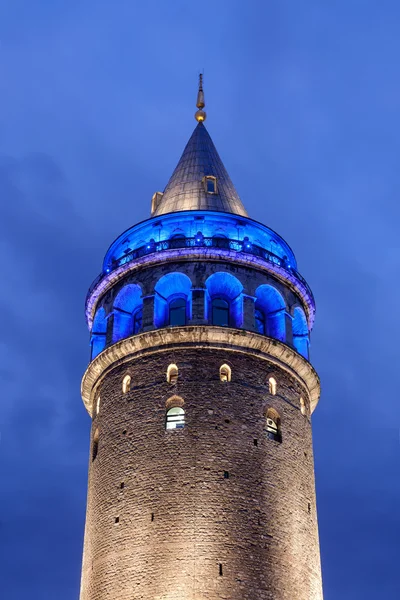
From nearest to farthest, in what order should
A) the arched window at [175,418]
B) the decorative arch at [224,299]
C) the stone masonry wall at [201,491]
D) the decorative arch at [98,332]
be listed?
1. the stone masonry wall at [201,491]
2. the arched window at [175,418]
3. the decorative arch at [224,299]
4. the decorative arch at [98,332]

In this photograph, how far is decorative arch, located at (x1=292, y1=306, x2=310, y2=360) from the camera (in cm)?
4266

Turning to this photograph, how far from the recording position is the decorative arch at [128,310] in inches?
1628

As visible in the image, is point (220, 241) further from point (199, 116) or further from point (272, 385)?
point (199, 116)

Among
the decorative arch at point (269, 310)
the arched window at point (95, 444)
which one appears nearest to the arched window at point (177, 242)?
the decorative arch at point (269, 310)

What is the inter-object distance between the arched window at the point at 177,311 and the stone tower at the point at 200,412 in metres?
0.05

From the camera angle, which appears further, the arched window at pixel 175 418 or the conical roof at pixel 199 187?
the conical roof at pixel 199 187

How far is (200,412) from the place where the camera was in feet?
121

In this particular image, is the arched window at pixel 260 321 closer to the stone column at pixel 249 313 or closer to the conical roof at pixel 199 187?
the stone column at pixel 249 313

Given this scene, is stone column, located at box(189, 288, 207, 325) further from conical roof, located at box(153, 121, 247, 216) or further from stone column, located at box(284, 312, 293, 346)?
conical roof, located at box(153, 121, 247, 216)

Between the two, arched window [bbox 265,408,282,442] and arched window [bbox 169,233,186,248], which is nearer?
arched window [bbox 265,408,282,442]

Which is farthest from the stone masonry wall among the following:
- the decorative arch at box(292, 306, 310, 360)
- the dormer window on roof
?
the dormer window on roof

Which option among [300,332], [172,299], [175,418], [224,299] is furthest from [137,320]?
[300,332]

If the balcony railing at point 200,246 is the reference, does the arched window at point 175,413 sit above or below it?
below

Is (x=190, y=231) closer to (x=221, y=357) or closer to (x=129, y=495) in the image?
(x=221, y=357)
